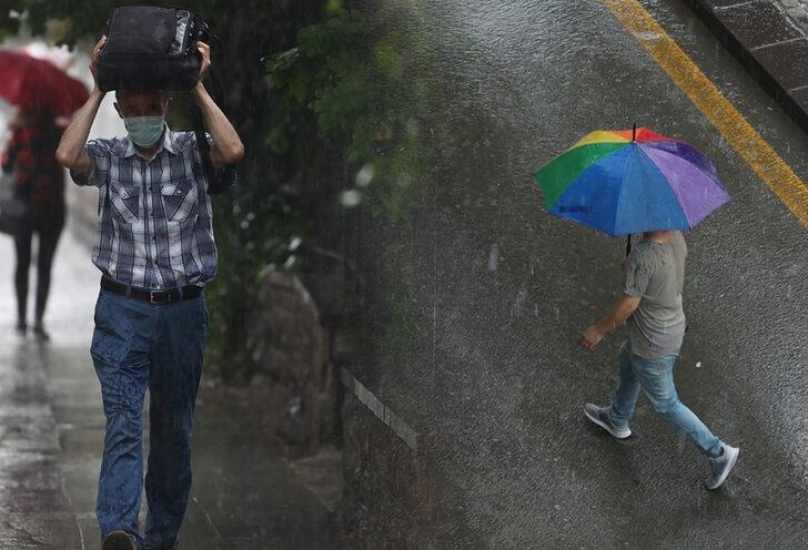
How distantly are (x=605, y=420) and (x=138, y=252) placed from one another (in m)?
2.28

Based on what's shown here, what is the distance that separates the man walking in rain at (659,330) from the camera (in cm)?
564

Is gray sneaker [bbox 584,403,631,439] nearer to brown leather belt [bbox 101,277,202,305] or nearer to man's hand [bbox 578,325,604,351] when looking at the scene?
man's hand [bbox 578,325,604,351]

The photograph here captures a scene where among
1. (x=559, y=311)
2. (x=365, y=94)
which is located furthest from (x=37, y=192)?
(x=559, y=311)

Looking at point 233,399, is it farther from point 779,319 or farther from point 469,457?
point 779,319

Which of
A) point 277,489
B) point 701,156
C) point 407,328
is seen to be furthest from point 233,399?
point 701,156

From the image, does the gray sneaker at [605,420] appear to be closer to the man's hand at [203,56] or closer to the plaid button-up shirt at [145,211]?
the plaid button-up shirt at [145,211]

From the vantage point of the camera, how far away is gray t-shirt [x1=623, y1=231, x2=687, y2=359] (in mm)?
5637

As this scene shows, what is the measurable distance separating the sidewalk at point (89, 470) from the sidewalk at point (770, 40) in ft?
10.2

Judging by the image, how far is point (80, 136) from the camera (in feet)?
16.6

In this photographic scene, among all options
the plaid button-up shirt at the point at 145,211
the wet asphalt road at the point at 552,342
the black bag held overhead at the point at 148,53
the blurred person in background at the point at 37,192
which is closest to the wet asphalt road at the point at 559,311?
the wet asphalt road at the point at 552,342

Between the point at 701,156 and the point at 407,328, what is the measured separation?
1.67m

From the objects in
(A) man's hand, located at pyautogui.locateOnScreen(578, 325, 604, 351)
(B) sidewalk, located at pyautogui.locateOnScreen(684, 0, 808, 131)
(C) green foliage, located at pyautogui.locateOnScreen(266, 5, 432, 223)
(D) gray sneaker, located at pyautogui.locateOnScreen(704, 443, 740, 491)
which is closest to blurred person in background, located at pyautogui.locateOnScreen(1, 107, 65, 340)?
(C) green foliage, located at pyautogui.locateOnScreen(266, 5, 432, 223)

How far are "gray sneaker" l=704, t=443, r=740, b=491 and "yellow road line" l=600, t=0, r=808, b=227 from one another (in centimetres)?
143

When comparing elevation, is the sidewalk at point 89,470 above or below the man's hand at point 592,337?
below
